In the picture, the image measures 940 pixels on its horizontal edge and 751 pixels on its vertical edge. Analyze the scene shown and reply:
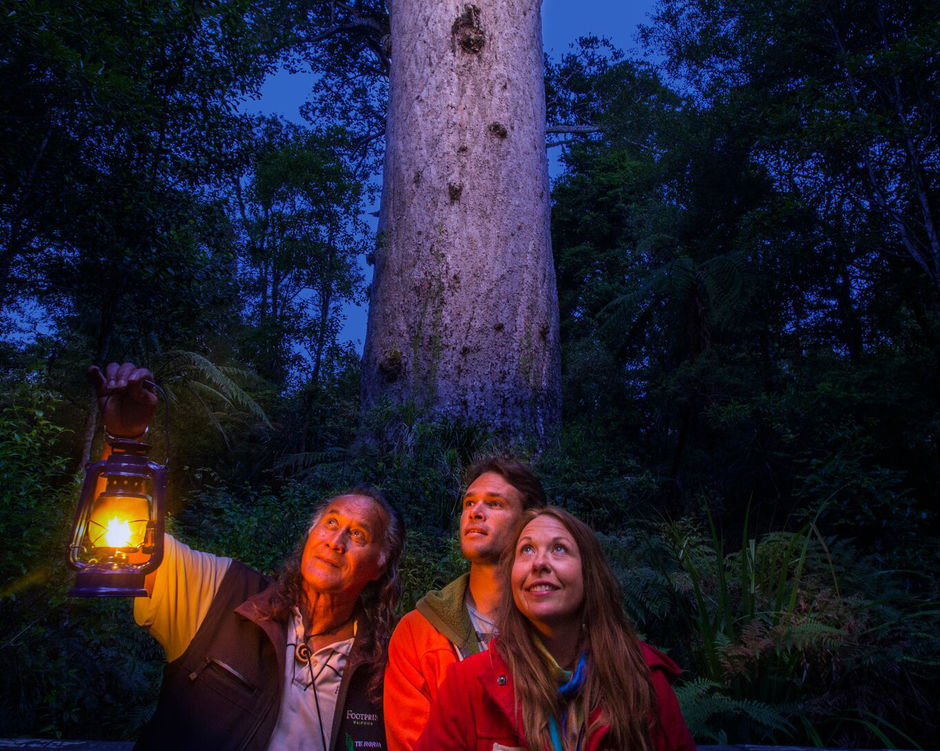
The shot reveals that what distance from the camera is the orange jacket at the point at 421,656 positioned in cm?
210

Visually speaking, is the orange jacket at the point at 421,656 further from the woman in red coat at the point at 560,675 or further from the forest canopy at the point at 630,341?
the forest canopy at the point at 630,341

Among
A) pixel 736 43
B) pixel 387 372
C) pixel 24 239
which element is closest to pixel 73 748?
pixel 387 372

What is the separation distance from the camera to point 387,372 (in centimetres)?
652

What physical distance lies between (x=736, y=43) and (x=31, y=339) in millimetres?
12407

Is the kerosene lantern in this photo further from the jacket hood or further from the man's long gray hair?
the jacket hood

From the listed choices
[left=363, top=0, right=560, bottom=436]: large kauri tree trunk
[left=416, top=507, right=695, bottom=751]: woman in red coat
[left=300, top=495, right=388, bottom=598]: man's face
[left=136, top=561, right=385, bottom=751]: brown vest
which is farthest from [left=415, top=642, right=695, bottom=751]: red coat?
[left=363, top=0, right=560, bottom=436]: large kauri tree trunk

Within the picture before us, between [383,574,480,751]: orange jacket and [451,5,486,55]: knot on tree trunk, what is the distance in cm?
607

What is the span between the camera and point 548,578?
6.49 feet

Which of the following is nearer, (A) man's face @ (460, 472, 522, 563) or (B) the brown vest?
(B) the brown vest

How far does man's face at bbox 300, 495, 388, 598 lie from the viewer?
7.61 feet

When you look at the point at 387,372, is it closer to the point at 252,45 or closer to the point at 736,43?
the point at 252,45

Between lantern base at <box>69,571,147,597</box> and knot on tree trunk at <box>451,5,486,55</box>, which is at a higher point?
knot on tree trunk at <box>451,5,486,55</box>

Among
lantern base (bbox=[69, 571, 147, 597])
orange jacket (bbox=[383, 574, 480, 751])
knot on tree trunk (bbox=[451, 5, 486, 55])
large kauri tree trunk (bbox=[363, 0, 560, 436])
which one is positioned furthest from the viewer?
knot on tree trunk (bbox=[451, 5, 486, 55])

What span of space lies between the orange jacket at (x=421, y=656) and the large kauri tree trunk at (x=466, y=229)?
148 inches
